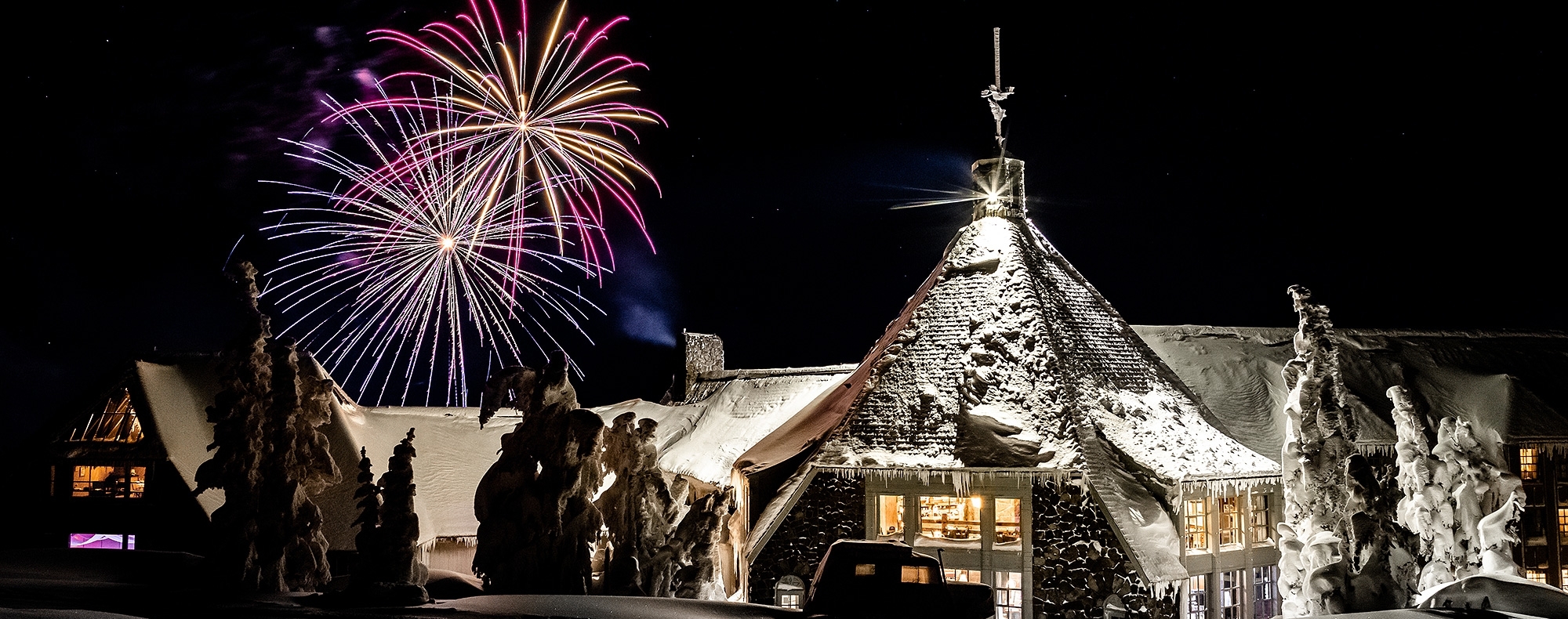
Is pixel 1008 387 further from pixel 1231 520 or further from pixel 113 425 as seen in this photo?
pixel 113 425

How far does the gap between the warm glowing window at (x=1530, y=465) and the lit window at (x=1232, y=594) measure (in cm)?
952

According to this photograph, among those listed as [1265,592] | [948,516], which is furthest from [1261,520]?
[948,516]

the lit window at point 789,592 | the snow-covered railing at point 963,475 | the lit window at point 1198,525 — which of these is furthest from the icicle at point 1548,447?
the lit window at point 789,592

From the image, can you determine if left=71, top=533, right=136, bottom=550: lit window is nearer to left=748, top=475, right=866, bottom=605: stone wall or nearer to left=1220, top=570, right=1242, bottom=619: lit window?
left=748, top=475, right=866, bottom=605: stone wall

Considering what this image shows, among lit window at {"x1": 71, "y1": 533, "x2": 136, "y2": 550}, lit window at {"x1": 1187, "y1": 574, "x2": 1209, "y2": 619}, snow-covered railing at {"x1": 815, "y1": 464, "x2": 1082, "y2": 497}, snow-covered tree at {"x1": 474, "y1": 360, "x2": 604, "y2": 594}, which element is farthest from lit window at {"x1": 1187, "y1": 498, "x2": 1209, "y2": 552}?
lit window at {"x1": 71, "y1": 533, "x2": 136, "y2": 550}

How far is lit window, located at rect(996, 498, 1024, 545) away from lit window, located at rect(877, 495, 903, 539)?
1.76 m

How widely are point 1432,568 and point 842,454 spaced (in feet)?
32.5

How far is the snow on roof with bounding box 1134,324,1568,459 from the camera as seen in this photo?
2916cm

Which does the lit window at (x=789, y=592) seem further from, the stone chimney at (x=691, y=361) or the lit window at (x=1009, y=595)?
the stone chimney at (x=691, y=361)

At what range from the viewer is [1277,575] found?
25.7 m

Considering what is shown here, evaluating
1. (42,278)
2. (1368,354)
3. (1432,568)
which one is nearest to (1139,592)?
(1432,568)

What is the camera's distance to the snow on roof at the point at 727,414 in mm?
30844

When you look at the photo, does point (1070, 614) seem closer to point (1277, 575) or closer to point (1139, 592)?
point (1139, 592)

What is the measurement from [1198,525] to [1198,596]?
1.28 metres
